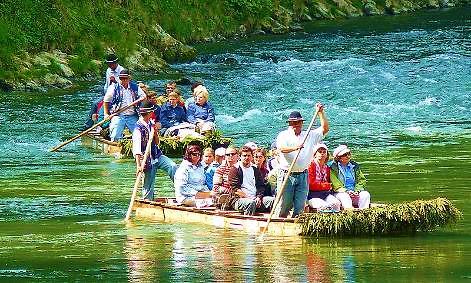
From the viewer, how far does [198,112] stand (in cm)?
3031

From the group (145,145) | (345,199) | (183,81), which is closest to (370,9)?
(183,81)

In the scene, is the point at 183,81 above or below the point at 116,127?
above

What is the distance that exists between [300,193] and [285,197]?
0.22 m

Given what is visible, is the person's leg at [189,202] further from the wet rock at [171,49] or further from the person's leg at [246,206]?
the wet rock at [171,49]

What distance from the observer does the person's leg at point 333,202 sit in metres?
19.5

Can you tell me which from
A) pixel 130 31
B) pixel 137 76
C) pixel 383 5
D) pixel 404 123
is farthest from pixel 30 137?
pixel 383 5

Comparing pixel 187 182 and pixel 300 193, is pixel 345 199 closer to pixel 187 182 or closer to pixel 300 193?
pixel 300 193

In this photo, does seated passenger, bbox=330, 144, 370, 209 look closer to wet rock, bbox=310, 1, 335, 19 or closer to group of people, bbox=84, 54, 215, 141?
group of people, bbox=84, 54, 215, 141

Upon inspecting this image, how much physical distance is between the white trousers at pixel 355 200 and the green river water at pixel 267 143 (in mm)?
1022

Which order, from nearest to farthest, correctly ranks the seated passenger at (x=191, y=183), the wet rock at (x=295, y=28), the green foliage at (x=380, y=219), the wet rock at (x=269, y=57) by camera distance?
the green foliage at (x=380, y=219) < the seated passenger at (x=191, y=183) < the wet rock at (x=269, y=57) < the wet rock at (x=295, y=28)

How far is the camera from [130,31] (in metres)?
51.7

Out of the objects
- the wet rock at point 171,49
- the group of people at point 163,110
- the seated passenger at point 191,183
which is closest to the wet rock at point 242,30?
the wet rock at point 171,49

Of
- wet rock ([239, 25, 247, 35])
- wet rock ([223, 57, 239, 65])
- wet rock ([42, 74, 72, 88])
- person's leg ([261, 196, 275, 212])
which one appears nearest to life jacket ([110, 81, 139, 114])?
person's leg ([261, 196, 275, 212])

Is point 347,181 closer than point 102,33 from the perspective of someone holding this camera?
Yes
